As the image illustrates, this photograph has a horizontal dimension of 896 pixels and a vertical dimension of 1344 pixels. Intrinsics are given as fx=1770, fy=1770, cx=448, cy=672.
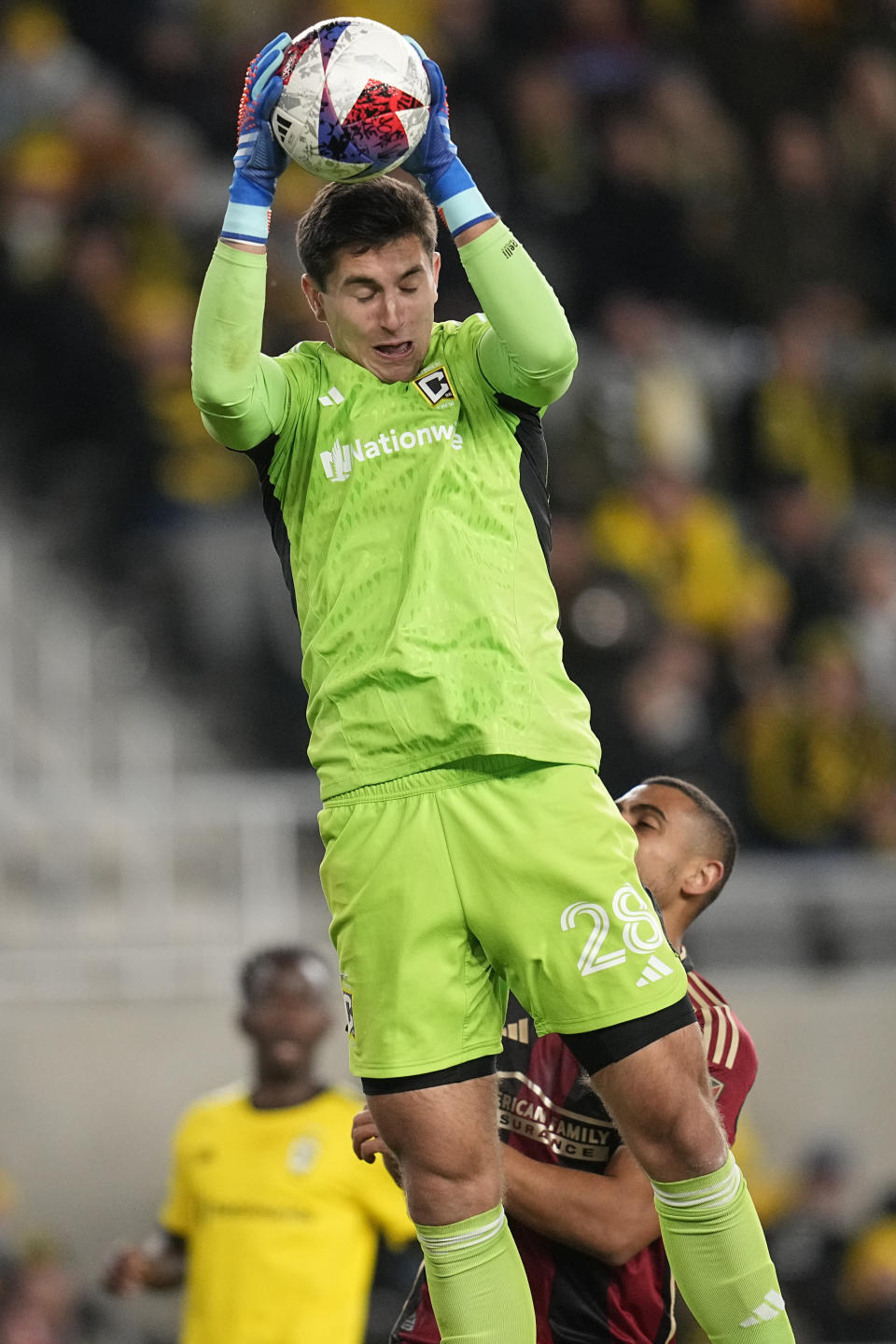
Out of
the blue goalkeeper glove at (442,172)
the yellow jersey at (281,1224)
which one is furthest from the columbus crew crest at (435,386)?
the yellow jersey at (281,1224)

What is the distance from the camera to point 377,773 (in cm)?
279

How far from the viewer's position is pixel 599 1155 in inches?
131

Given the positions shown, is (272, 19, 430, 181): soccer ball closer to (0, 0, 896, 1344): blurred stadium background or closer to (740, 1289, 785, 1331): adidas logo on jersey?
(740, 1289, 785, 1331): adidas logo on jersey

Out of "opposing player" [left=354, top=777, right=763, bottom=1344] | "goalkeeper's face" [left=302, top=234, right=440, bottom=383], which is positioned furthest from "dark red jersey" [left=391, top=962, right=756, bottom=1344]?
"goalkeeper's face" [left=302, top=234, right=440, bottom=383]

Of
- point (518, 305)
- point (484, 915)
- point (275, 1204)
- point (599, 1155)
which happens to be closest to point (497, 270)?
point (518, 305)

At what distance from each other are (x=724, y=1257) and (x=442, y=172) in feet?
5.66

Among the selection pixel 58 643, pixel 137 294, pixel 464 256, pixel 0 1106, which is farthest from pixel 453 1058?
pixel 137 294

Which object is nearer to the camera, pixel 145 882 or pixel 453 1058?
pixel 453 1058

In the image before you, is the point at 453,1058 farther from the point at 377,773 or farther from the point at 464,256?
the point at 464,256

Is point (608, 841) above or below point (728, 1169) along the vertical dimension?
above

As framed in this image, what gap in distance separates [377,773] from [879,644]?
5.55 meters

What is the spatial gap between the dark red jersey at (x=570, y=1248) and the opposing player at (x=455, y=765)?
21.9 inches

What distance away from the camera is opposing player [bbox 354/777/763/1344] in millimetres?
3137

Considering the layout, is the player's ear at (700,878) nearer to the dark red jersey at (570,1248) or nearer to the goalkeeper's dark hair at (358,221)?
the dark red jersey at (570,1248)
